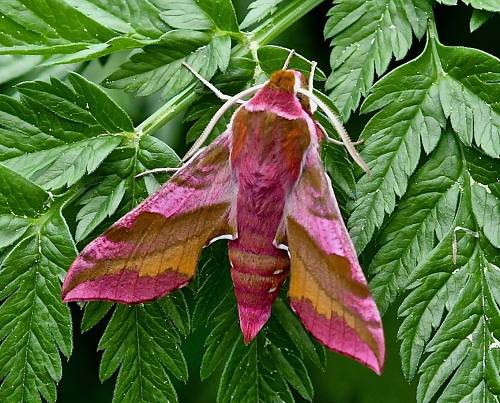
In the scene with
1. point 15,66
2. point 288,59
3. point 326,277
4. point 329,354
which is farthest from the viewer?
point 329,354

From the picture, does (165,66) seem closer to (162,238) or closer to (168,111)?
(168,111)


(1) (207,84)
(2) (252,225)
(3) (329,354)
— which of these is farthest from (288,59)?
(3) (329,354)

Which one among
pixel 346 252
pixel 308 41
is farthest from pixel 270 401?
pixel 308 41

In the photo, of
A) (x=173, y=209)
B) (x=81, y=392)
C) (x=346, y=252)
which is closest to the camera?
(x=346, y=252)

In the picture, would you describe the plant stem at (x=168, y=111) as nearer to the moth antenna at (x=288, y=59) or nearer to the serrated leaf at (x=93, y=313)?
the moth antenna at (x=288, y=59)

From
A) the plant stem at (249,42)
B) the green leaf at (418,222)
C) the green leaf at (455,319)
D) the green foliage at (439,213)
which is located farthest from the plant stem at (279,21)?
the green leaf at (455,319)

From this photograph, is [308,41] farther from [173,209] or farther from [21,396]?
[21,396]
